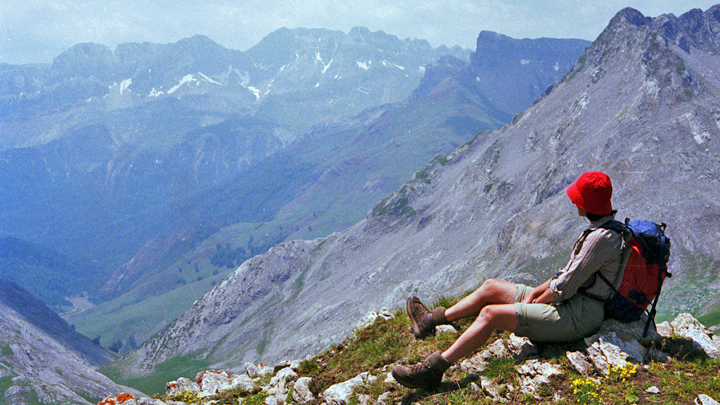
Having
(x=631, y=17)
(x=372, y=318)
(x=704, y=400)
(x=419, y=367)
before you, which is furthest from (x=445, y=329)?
(x=631, y=17)

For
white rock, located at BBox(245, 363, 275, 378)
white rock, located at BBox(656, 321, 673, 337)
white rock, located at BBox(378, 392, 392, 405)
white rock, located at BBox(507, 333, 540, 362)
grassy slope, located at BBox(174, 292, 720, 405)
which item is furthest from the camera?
white rock, located at BBox(245, 363, 275, 378)

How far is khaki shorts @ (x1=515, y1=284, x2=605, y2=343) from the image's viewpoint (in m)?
8.91

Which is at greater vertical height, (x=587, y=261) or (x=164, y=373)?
(x=587, y=261)

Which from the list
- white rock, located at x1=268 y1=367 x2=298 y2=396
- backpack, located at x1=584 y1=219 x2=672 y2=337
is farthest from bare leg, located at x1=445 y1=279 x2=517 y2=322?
white rock, located at x1=268 y1=367 x2=298 y2=396

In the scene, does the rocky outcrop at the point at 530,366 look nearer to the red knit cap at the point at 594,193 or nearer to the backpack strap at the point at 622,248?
the backpack strap at the point at 622,248

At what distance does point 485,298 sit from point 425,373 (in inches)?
93.3

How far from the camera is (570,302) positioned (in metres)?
9.04

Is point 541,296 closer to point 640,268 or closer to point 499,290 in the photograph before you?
point 499,290

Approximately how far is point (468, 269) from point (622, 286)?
4438 inches

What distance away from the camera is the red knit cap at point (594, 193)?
851 centimetres

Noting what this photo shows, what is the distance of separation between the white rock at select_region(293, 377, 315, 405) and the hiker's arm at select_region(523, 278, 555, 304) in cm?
577

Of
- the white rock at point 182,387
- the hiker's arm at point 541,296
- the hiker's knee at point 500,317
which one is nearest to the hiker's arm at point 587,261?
the hiker's arm at point 541,296

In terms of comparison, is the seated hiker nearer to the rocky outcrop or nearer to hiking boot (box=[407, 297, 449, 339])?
the rocky outcrop

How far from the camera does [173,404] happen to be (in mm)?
13586
